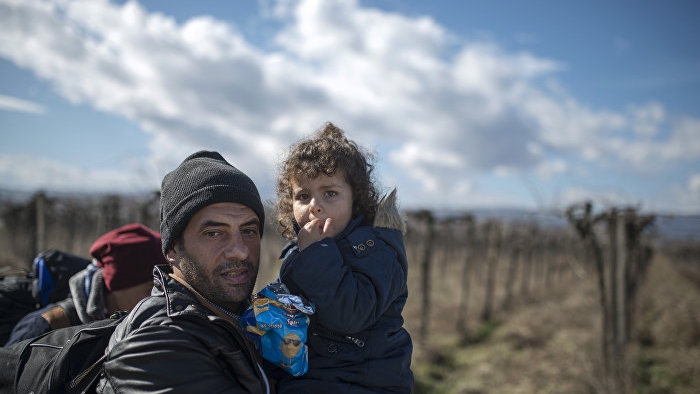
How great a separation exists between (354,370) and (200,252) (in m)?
0.81

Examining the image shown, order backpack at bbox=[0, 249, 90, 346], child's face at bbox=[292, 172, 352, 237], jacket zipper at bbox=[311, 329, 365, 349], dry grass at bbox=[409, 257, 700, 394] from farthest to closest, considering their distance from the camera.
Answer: dry grass at bbox=[409, 257, 700, 394], backpack at bbox=[0, 249, 90, 346], child's face at bbox=[292, 172, 352, 237], jacket zipper at bbox=[311, 329, 365, 349]

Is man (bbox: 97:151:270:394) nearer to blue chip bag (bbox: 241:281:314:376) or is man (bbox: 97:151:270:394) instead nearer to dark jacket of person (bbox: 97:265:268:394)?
dark jacket of person (bbox: 97:265:268:394)

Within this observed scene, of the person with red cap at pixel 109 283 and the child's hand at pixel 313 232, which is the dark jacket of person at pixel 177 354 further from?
the person with red cap at pixel 109 283

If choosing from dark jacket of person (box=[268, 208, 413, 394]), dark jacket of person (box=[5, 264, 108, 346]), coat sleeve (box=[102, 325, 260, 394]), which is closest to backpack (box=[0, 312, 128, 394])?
coat sleeve (box=[102, 325, 260, 394])

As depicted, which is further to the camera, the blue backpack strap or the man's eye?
the blue backpack strap

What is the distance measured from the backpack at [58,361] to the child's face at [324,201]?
94 centimetres

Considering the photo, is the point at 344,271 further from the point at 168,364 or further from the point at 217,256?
the point at 168,364

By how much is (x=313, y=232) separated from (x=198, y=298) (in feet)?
1.84

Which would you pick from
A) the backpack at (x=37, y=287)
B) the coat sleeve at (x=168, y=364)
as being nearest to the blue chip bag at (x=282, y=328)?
the coat sleeve at (x=168, y=364)

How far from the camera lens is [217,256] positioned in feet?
5.98

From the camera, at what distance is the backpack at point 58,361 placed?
1.61 meters

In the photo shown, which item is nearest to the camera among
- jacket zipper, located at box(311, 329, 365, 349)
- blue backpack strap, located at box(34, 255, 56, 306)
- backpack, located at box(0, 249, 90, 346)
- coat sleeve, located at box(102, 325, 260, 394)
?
coat sleeve, located at box(102, 325, 260, 394)

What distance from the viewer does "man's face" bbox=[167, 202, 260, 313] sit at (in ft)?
5.96

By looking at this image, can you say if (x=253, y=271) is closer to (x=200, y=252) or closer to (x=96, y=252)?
(x=200, y=252)
